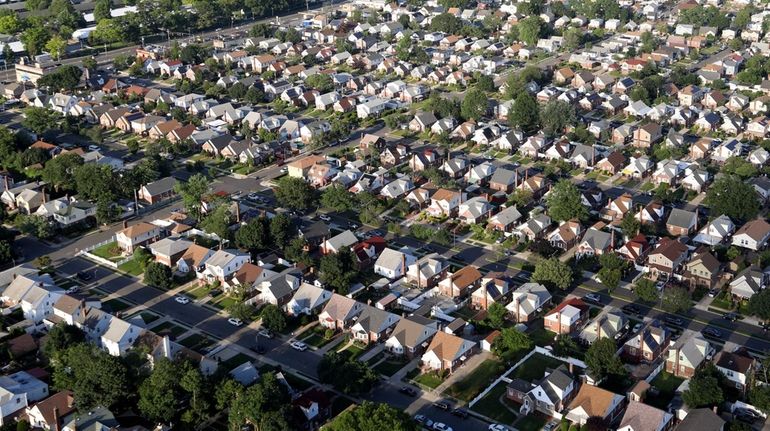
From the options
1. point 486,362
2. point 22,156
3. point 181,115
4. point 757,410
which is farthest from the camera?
point 181,115

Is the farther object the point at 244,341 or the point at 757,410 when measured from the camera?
the point at 244,341

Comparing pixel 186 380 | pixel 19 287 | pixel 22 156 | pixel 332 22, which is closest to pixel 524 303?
pixel 186 380

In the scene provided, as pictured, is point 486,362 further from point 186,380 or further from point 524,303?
point 186,380

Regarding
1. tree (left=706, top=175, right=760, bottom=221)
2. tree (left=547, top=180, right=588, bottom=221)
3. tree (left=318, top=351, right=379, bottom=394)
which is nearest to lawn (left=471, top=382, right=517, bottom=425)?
tree (left=318, top=351, right=379, bottom=394)

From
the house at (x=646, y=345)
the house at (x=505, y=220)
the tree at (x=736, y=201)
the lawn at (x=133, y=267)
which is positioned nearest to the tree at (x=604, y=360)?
the house at (x=646, y=345)

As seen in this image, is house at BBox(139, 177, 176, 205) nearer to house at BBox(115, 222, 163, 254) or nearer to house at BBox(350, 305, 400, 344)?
house at BBox(115, 222, 163, 254)

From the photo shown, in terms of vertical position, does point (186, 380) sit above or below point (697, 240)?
above

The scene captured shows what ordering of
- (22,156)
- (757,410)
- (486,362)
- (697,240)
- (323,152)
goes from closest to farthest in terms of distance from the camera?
(757,410), (486,362), (697,240), (22,156), (323,152)
